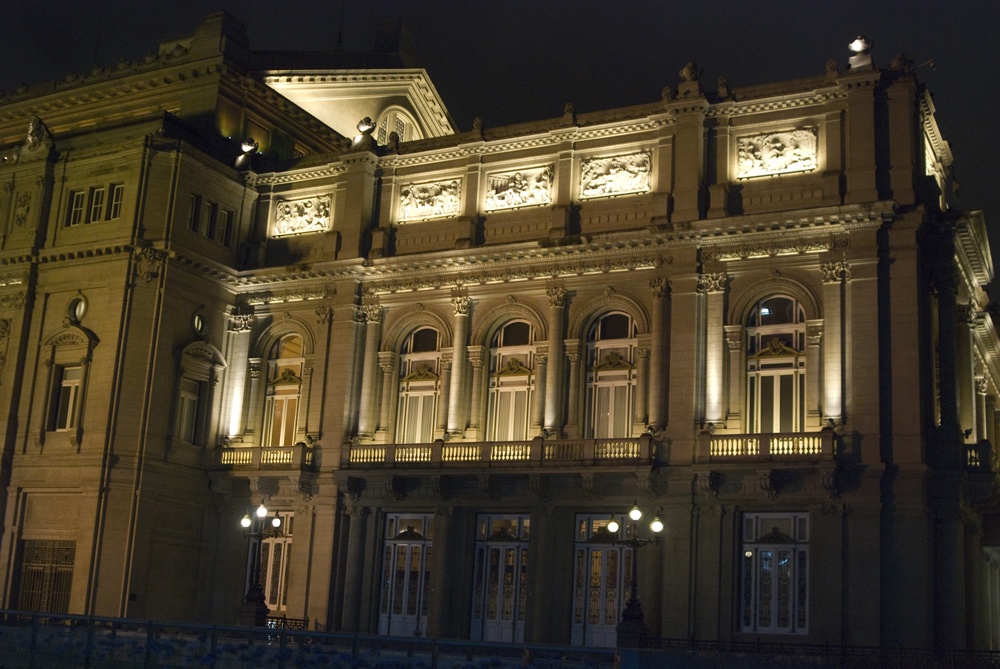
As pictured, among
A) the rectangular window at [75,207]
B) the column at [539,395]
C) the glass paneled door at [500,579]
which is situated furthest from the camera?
the rectangular window at [75,207]

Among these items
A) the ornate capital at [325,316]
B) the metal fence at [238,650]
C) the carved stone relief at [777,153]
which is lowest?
the metal fence at [238,650]

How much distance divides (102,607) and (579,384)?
16.6 metres

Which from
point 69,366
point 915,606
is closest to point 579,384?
point 915,606

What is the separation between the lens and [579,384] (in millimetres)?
38281

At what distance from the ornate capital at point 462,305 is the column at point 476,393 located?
1.24 m

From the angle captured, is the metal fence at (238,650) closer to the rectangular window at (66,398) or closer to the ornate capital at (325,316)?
the rectangular window at (66,398)

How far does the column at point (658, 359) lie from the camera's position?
36.2 meters

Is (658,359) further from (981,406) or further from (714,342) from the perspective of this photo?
(981,406)

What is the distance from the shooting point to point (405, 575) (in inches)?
1543

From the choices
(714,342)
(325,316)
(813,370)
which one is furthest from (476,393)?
(813,370)

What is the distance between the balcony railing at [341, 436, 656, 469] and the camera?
35.8 m

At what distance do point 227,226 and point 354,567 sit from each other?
13899mm

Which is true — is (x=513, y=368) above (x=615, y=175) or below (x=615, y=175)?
below

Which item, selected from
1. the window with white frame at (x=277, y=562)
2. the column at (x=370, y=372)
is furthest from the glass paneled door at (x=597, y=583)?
the window with white frame at (x=277, y=562)
